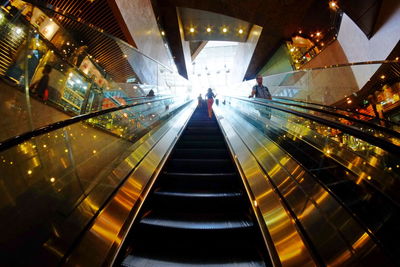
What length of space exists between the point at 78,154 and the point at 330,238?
7.78 feet

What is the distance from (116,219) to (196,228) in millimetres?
696

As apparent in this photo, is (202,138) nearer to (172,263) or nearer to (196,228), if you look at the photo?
(196,228)

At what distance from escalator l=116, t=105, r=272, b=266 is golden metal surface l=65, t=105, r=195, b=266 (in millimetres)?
95

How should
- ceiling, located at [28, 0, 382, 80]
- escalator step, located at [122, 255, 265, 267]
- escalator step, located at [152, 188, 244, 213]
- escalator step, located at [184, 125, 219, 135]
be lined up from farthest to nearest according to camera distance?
ceiling, located at [28, 0, 382, 80], escalator step, located at [184, 125, 219, 135], escalator step, located at [152, 188, 244, 213], escalator step, located at [122, 255, 265, 267]

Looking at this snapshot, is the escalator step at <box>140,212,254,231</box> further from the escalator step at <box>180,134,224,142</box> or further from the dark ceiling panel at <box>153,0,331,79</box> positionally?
the dark ceiling panel at <box>153,0,331,79</box>

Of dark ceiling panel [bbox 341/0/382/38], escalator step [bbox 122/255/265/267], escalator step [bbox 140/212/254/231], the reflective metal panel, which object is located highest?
dark ceiling panel [bbox 341/0/382/38]

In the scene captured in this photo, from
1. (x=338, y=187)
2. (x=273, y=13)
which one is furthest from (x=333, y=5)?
(x=338, y=187)

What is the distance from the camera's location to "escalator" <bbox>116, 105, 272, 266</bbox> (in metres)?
1.70

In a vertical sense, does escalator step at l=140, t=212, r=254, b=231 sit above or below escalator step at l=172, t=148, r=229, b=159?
below

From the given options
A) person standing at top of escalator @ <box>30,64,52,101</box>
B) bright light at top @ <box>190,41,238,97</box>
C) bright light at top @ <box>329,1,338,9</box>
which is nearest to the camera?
person standing at top of escalator @ <box>30,64,52,101</box>

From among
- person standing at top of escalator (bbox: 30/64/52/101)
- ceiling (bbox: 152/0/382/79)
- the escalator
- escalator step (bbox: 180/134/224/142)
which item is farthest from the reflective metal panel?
ceiling (bbox: 152/0/382/79)

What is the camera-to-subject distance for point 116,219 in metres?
1.79

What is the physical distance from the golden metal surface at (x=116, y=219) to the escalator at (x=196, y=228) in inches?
3.7

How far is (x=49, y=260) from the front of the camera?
130cm
